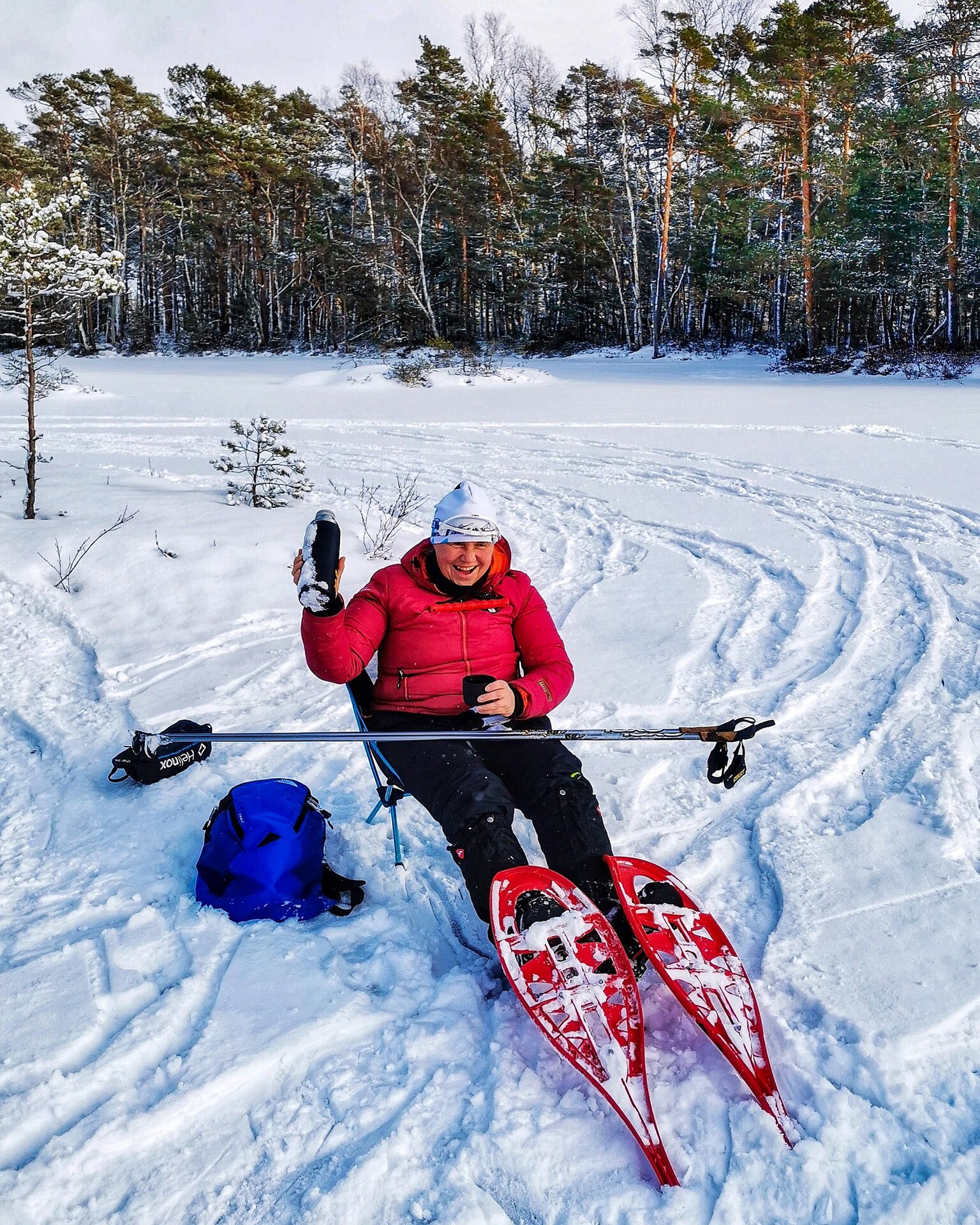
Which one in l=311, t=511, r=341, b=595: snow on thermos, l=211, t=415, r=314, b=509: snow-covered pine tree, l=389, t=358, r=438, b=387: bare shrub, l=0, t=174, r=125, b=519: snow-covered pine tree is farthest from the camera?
l=389, t=358, r=438, b=387: bare shrub

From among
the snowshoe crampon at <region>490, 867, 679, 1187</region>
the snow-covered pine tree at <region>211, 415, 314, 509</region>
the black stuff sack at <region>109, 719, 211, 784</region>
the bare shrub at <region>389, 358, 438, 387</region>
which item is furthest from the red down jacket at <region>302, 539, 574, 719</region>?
the bare shrub at <region>389, 358, 438, 387</region>

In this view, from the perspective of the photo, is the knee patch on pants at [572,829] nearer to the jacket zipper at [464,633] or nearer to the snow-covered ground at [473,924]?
the snow-covered ground at [473,924]

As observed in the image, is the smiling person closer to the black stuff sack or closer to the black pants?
the black pants

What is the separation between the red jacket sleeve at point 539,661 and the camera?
2.95m

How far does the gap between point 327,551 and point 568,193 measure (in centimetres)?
3208

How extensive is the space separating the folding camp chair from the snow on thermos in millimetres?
463

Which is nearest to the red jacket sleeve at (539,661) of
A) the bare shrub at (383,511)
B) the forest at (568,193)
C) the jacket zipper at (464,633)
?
the jacket zipper at (464,633)

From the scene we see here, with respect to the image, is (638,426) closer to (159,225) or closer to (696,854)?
(696,854)

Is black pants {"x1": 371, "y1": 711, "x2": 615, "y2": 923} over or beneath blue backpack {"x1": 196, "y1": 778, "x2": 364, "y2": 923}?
over

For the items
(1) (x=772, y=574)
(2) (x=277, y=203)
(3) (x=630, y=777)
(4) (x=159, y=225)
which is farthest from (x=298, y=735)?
(4) (x=159, y=225)

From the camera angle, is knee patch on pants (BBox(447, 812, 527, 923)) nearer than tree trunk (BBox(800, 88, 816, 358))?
Yes

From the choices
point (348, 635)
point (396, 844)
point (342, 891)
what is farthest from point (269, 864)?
point (348, 635)

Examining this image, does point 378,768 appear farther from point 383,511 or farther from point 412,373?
point 412,373

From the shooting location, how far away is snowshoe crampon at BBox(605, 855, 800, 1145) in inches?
77.2
